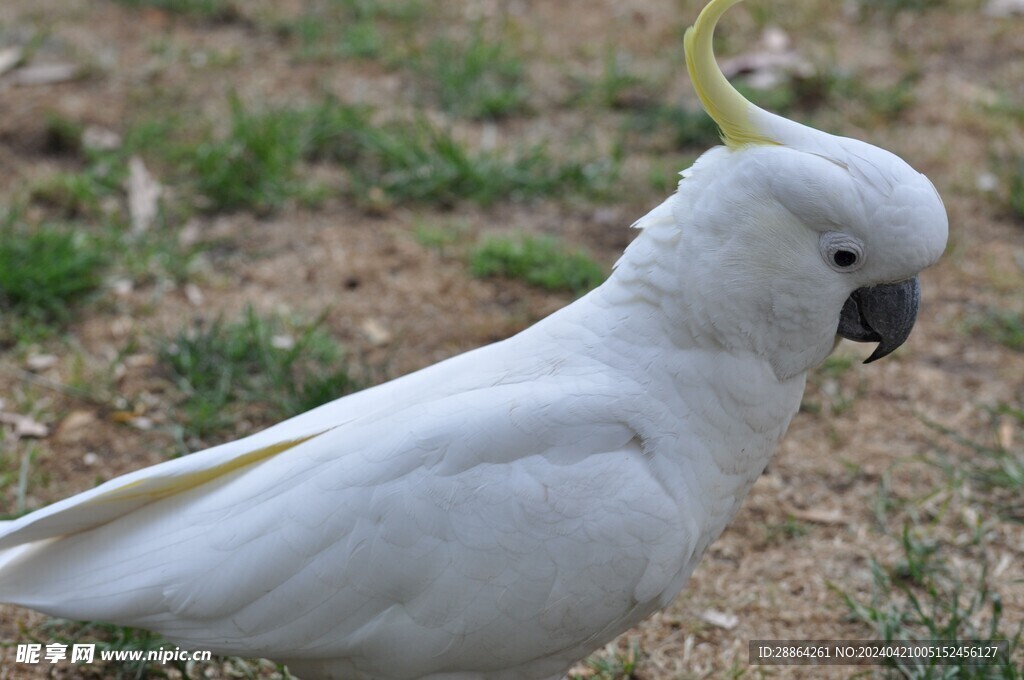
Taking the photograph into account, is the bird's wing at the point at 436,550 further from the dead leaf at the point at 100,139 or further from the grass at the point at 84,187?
the dead leaf at the point at 100,139

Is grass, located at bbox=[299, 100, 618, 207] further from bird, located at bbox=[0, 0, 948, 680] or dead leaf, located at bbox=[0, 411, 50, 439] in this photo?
bird, located at bbox=[0, 0, 948, 680]

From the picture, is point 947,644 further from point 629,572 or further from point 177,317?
point 177,317

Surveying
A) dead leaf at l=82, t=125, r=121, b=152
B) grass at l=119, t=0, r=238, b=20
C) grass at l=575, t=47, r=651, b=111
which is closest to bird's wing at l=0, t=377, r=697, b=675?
dead leaf at l=82, t=125, r=121, b=152

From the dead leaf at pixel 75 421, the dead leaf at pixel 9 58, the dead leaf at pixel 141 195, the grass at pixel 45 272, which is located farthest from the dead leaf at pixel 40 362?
the dead leaf at pixel 9 58

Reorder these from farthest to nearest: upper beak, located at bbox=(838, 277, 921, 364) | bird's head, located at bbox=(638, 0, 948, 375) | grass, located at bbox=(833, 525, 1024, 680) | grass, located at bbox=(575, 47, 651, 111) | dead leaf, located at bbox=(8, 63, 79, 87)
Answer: grass, located at bbox=(575, 47, 651, 111) < dead leaf, located at bbox=(8, 63, 79, 87) < grass, located at bbox=(833, 525, 1024, 680) < upper beak, located at bbox=(838, 277, 921, 364) < bird's head, located at bbox=(638, 0, 948, 375)

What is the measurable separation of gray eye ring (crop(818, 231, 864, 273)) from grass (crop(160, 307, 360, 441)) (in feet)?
5.45

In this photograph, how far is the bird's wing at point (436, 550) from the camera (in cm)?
194

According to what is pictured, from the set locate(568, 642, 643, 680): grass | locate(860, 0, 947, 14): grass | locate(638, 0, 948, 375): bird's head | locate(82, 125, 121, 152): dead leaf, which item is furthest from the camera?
locate(860, 0, 947, 14): grass

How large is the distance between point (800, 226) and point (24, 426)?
92.7 inches

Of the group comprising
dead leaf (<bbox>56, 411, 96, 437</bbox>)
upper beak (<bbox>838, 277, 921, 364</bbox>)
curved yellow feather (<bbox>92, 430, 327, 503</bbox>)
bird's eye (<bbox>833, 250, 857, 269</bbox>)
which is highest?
bird's eye (<bbox>833, 250, 857, 269</bbox>)

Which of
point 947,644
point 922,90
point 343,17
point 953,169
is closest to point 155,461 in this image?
point 947,644

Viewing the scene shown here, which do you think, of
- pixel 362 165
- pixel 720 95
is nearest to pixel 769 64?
pixel 362 165

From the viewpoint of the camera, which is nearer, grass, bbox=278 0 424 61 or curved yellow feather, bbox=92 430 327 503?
curved yellow feather, bbox=92 430 327 503

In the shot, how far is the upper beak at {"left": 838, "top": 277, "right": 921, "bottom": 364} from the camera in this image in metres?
2.00
